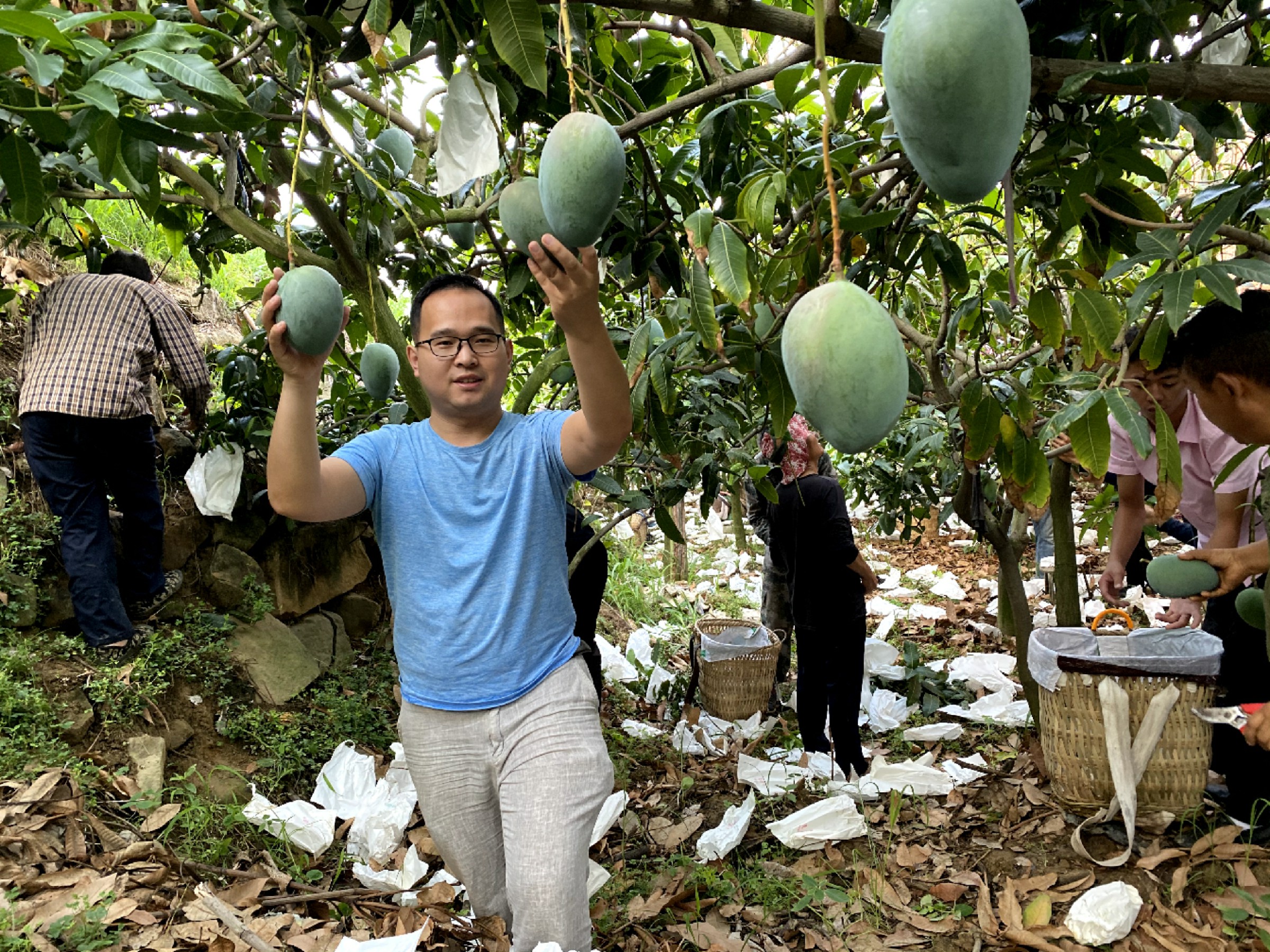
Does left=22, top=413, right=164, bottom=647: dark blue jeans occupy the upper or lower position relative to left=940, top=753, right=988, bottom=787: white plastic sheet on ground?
upper

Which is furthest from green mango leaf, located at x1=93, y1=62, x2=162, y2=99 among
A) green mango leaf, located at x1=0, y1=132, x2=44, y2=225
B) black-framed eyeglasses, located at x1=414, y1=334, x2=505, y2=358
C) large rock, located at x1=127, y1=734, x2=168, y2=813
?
large rock, located at x1=127, y1=734, x2=168, y2=813

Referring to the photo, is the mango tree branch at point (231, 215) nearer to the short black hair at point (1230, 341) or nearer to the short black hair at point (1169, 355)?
the short black hair at point (1169, 355)

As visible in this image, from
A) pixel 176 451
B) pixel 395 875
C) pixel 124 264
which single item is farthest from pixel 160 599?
pixel 395 875

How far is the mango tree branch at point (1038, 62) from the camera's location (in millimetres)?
699

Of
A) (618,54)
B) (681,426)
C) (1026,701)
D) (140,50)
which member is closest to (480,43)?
(140,50)

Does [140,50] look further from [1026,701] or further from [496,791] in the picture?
[1026,701]

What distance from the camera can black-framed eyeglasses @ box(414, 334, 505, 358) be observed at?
1.41 meters

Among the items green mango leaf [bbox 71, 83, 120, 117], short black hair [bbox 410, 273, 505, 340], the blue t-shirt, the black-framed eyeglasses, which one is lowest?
the blue t-shirt

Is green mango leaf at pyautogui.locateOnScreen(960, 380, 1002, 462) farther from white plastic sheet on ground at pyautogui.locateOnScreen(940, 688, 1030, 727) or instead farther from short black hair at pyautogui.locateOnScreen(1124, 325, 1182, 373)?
white plastic sheet on ground at pyautogui.locateOnScreen(940, 688, 1030, 727)

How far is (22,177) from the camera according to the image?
1002 mm

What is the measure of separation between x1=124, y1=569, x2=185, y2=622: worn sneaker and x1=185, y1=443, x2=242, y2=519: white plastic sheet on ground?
23 cm

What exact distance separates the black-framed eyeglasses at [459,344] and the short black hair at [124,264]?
1.97 m

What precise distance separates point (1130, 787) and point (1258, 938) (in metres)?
0.40

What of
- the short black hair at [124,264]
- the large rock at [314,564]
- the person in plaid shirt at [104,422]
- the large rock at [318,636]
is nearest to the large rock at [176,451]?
the person in plaid shirt at [104,422]
